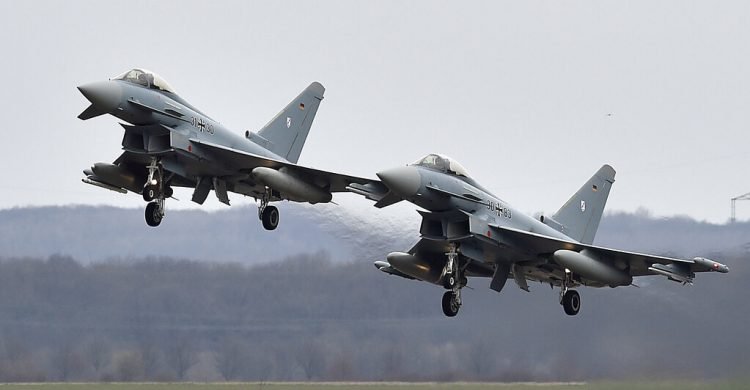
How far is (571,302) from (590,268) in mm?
1775

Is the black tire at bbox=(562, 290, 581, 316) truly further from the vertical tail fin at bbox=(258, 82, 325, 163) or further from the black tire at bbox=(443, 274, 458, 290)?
the vertical tail fin at bbox=(258, 82, 325, 163)

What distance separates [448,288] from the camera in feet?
135

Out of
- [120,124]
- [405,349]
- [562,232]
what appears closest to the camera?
[120,124]

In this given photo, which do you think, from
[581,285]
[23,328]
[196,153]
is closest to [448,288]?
[581,285]

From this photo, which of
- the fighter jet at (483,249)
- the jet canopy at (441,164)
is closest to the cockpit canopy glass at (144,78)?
the fighter jet at (483,249)

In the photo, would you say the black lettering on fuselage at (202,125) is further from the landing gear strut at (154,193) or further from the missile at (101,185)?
the missile at (101,185)

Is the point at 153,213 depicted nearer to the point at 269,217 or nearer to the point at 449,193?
the point at 269,217

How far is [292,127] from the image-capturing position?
44688 millimetres

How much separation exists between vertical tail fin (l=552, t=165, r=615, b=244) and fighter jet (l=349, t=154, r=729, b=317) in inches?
48.9

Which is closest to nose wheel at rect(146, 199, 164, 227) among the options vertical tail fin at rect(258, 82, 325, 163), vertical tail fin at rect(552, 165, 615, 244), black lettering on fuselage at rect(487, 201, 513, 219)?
vertical tail fin at rect(258, 82, 325, 163)

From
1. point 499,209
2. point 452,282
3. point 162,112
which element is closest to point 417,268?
point 452,282

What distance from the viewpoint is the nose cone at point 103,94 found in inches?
1544

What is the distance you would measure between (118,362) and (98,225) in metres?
5.39

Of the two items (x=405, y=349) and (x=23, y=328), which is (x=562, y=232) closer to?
(x=405, y=349)
